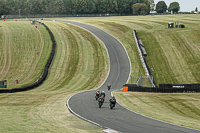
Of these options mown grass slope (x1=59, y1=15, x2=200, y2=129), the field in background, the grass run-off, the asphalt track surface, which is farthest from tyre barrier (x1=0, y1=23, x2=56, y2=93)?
the field in background

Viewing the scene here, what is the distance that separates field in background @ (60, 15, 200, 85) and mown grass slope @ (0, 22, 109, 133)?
8.87 meters

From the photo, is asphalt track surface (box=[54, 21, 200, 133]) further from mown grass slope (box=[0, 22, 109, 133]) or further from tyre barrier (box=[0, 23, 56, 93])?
tyre barrier (box=[0, 23, 56, 93])

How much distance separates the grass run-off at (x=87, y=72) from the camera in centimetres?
2159

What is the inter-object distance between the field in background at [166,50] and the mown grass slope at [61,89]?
887 centimetres

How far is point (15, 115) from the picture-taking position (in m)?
23.0

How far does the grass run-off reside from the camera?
21594 mm

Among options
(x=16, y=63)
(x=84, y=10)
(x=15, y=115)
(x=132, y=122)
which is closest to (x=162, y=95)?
(x=132, y=122)

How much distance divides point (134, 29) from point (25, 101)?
6101 cm

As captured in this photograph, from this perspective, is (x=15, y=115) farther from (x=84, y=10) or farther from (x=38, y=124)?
(x=84, y=10)

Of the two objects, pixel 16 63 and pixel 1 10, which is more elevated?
pixel 1 10

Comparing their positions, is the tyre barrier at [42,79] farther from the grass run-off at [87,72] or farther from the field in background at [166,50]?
the field in background at [166,50]

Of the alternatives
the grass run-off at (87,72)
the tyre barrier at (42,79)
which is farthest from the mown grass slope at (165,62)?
the tyre barrier at (42,79)

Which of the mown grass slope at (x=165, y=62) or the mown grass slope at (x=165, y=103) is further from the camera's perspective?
the mown grass slope at (x=165, y=62)

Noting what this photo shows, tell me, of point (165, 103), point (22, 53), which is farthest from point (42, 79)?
point (165, 103)
